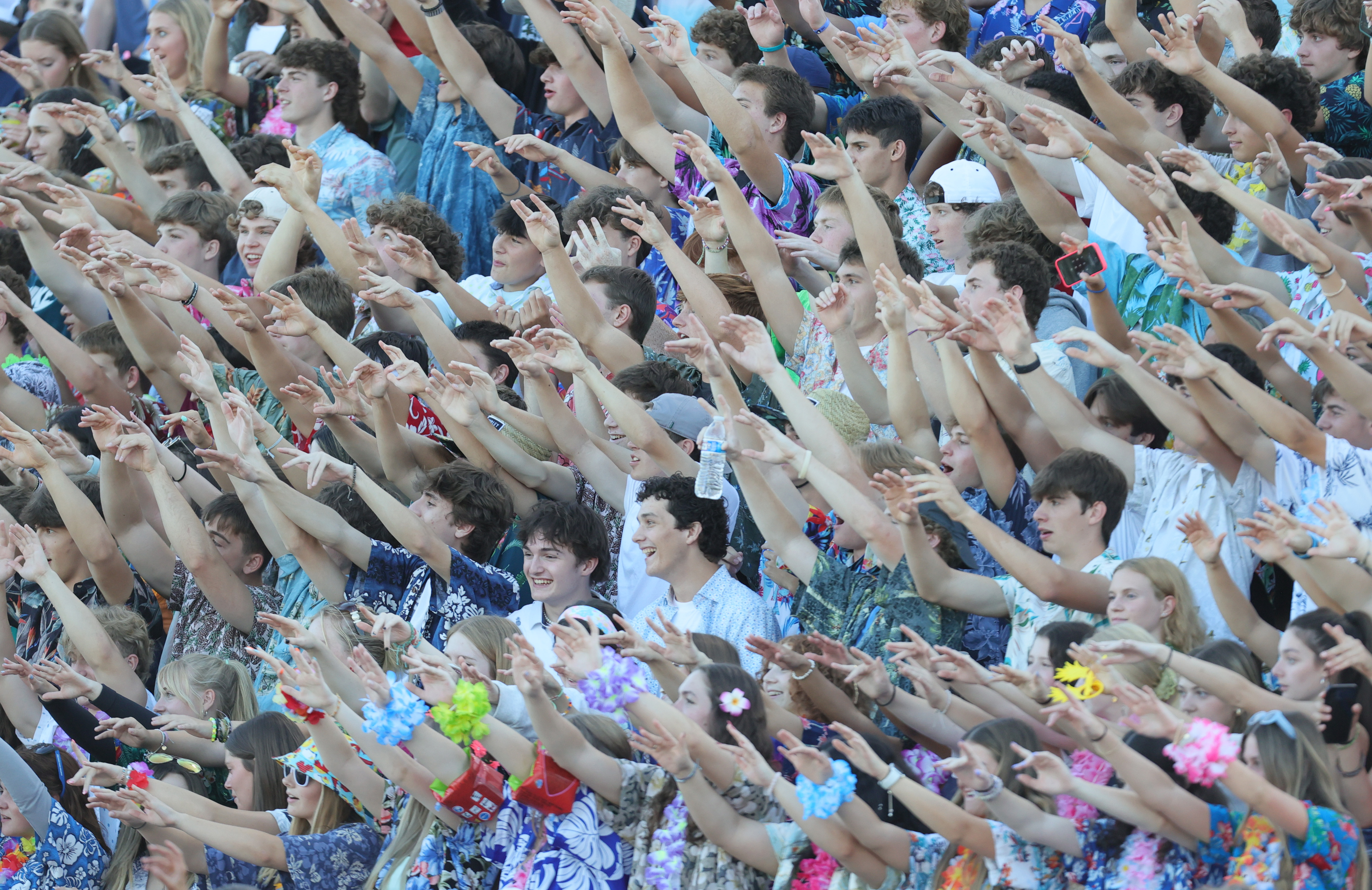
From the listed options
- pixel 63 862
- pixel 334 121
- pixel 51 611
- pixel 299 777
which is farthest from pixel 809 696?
pixel 334 121

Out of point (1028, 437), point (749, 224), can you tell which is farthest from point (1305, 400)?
point (749, 224)

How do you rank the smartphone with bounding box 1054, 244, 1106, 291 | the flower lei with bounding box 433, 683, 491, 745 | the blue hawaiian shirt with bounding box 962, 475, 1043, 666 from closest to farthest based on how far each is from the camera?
the flower lei with bounding box 433, 683, 491, 745 → the blue hawaiian shirt with bounding box 962, 475, 1043, 666 → the smartphone with bounding box 1054, 244, 1106, 291

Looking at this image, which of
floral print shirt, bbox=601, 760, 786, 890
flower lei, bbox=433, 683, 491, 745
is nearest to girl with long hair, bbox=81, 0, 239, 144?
flower lei, bbox=433, 683, 491, 745

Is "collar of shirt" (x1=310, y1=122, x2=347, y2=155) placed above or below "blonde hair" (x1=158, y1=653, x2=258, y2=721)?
above

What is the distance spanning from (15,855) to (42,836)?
0.29 ft

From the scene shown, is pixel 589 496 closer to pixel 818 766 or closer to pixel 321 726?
pixel 321 726

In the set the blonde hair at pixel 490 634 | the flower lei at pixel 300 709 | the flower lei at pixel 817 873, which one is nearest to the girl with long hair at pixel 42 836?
the flower lei at pixel 300 709

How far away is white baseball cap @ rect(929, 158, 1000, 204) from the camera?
681 centimetres

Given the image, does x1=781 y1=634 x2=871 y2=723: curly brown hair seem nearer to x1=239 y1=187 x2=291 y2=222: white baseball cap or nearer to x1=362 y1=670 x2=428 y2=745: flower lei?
x1=362 y1=670 x2=428 y2=745: flower lei

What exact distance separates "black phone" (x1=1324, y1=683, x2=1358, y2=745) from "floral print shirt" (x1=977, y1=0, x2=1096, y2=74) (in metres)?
4.15

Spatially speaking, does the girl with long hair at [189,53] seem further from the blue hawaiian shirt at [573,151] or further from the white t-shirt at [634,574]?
the white t-shirt at [634,574]

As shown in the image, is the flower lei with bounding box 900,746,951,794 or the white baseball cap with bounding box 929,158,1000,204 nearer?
the flower lei with bounding box 900,746,951,794

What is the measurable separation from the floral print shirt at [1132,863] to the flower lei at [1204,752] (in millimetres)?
289

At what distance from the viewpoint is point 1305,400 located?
5.69m
